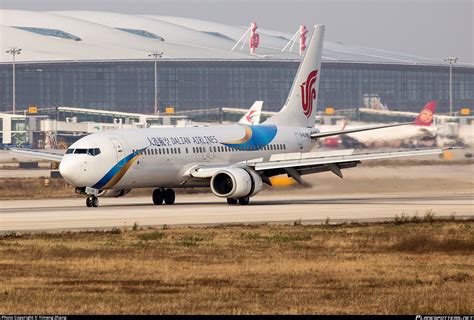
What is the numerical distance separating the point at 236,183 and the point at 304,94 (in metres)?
12.5

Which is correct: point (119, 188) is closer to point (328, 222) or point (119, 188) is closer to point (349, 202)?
point (349, 202)

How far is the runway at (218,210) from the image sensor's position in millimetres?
45875

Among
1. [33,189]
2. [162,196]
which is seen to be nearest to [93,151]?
[162,196]

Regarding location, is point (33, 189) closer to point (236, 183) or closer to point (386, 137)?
point (236, 183)

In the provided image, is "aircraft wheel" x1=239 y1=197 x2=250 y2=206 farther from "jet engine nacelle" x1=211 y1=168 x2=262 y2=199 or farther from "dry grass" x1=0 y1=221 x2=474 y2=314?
"dry grass" x1=0 y1=221 x2=474 y2=314

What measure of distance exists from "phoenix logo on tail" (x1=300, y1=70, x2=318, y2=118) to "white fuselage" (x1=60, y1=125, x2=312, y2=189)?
1974mm

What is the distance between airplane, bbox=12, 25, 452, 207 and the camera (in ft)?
183

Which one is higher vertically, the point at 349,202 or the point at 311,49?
the point at 311,49

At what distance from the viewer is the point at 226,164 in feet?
203

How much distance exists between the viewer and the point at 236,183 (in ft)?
188

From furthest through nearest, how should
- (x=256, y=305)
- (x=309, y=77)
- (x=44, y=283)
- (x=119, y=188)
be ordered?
(x=309, y=77) → (x=119, y=188) → (x=44, y=283) → (x=256, y=305)

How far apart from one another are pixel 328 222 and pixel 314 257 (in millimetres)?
12524

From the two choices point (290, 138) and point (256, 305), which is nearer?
point (256, 305)

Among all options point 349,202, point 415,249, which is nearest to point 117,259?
point 415,249
